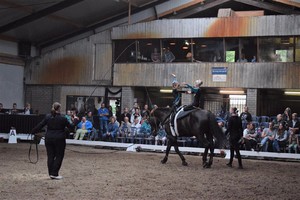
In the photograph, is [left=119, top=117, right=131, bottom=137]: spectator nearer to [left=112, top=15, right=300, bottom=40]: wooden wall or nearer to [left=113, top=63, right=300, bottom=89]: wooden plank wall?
[left=113, top=63, right=300, bottom=89]: wooden plank wall

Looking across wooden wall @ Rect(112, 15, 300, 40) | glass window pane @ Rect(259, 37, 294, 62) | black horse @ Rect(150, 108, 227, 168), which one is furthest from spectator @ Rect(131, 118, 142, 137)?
glass window pane @ Rect(259, 37, 294, 62)

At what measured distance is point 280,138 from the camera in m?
18.5

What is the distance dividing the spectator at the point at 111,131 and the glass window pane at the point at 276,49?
30.4 feet

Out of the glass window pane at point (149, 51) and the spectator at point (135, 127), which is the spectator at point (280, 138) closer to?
the spectator at point (135, 127)

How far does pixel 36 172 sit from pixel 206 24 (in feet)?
55.8

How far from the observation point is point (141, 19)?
101 feet

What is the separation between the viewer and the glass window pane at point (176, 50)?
2770 cm

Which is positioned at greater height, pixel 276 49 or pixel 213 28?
pixel 213 28

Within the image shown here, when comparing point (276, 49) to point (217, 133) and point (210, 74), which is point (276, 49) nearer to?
point (210, 74)

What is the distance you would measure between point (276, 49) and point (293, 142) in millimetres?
8646

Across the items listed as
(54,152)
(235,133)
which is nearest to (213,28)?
(235,133)

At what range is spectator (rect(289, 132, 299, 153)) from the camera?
60.1 ft

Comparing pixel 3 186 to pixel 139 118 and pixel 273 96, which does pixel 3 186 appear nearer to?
pixel 139 118

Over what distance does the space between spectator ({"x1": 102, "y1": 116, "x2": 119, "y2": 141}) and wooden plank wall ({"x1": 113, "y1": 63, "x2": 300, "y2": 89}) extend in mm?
6460
